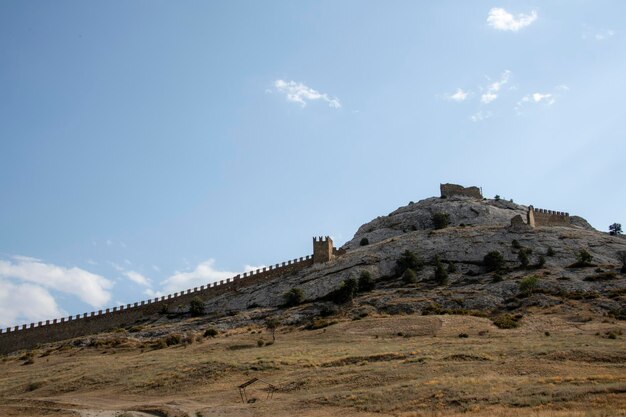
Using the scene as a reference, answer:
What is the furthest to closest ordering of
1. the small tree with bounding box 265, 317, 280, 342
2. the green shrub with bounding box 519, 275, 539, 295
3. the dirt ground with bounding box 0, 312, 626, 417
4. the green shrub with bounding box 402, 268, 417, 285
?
1. the green shrub with bounding box 402, 268, 417, 285
2. the green shrub with bounding box 519, 275, 539, 295
3. the small tree with bounding box 265, 317, 280, 342
4. the dirt ground with bounding box 0, 312, 626, 417

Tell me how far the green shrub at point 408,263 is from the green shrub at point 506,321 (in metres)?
16.3

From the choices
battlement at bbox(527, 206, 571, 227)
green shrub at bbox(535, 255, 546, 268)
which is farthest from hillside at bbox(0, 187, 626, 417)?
battlement at bbox(527, 206, 571, 227)

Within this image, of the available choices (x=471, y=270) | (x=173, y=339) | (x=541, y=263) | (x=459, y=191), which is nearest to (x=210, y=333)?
(x=173, y=339)

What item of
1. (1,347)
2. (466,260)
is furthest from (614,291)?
(1,347)

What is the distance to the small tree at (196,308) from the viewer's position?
63312mm

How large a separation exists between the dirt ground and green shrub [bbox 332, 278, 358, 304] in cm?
745

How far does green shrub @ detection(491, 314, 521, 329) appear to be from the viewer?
143 ft

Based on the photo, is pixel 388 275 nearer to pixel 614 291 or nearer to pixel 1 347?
pixel 614 291

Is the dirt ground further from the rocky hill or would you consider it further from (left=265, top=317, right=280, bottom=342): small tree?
the rocky hill

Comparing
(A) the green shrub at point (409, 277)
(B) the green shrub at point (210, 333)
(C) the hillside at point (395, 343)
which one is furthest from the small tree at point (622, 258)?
(B) the green shrub at point (210, 333)

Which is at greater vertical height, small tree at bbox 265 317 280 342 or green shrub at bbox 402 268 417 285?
green shrub at bbox 402 268 417 285

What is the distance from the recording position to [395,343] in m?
40.3

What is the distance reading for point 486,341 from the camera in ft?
126

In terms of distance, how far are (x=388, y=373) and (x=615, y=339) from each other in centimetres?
1473
